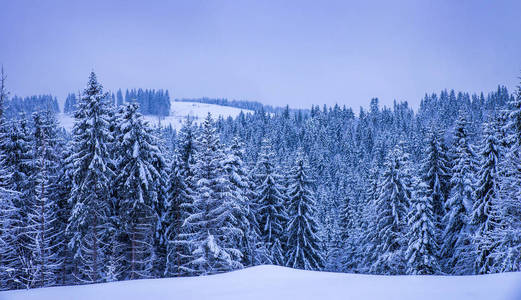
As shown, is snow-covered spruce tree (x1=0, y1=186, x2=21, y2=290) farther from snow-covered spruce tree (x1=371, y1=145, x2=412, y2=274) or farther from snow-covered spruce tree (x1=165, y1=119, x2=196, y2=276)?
snow-covered spruce tree (x1=371, y1=145, x2=412, y2=274)

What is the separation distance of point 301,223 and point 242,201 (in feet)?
25.6

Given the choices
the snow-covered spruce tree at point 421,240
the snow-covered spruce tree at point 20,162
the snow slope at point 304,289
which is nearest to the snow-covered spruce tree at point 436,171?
the snow-covered spruce tree at point 421,240

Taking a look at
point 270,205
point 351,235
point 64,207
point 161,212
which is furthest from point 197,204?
point 351,235

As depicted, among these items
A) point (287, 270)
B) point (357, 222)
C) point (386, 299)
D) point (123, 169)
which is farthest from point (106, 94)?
point (357, 222)

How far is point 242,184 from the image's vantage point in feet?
77.2

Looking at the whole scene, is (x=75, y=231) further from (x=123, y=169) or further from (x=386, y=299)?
(x=386, y=299)

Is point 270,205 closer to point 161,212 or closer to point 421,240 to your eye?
point 161,212

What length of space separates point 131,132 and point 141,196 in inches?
168

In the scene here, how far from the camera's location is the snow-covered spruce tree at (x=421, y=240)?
2342cm

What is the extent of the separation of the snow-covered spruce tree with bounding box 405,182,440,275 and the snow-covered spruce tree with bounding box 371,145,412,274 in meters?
1.96

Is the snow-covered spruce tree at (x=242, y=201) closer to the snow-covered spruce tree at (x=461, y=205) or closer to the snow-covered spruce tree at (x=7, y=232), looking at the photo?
the snow-covered spruce tree at (x=7, y=232)

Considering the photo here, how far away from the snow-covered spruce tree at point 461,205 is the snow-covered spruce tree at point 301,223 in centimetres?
1039

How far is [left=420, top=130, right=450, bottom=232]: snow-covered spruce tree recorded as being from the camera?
90.1 feet

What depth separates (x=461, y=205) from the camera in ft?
80.3
